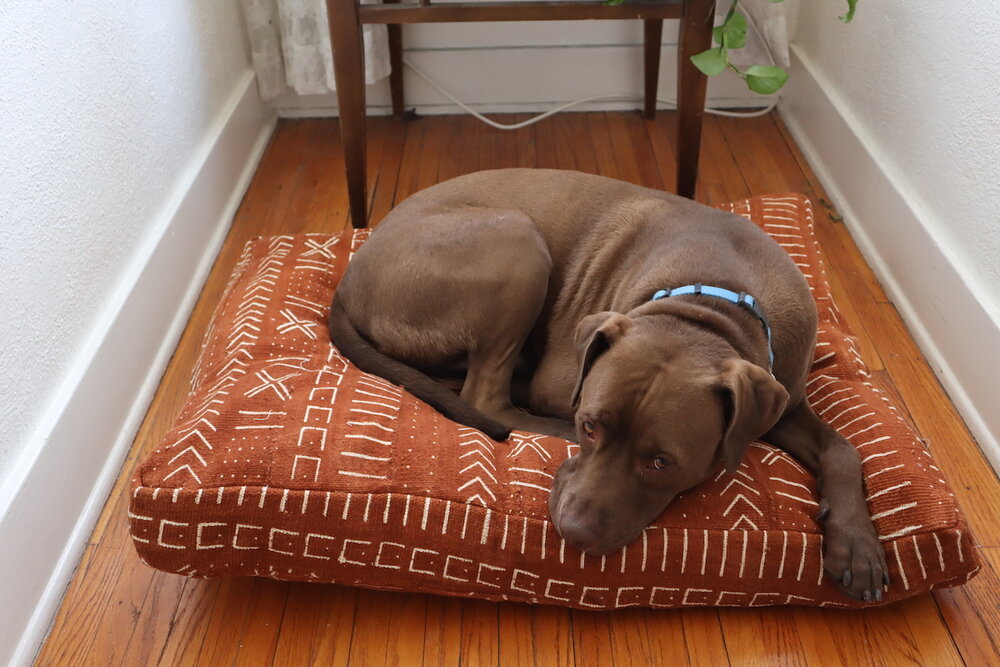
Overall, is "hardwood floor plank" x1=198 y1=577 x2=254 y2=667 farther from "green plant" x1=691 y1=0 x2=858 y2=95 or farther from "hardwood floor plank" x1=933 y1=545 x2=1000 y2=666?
"green plant" x1=691 y1=0 x2=858 y2=95

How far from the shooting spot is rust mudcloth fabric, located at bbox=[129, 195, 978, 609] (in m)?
1.68

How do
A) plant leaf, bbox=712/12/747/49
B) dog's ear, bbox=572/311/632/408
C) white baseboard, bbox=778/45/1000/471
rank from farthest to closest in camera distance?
plant leaf, bbox=712/12/747/49 → white baseboard, bbox=778/45/1000/471 → dog's ear, bbox=572/311/632/408

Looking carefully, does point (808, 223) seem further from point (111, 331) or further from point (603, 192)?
point (111, 331)

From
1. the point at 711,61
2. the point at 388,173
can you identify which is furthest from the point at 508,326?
the point at 388,173

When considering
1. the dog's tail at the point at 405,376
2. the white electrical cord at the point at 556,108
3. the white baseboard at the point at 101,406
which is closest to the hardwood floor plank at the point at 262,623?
the white baseboard at the point at 101,406

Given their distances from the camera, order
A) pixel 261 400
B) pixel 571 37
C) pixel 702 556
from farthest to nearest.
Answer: pixel 571 37 → pixel 261 400 → pixel 702 556

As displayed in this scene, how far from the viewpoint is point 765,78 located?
103 inches

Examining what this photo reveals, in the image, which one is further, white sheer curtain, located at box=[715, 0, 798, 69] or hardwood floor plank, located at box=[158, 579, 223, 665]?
white sheer curtain, located at box=[715, 0, 798, 69]

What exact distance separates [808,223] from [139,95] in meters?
1.93

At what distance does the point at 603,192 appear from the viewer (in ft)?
7.39

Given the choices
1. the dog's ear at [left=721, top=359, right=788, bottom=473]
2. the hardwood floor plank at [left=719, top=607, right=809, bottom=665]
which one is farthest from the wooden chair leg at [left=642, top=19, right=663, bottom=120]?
the hardwood floor plank at [left=719, top=607, right=809, bottom=665]

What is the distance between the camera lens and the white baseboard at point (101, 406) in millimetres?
1732

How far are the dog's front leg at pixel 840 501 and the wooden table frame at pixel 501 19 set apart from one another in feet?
4.07

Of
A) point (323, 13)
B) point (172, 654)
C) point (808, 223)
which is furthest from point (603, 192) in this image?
point (323, 13)
